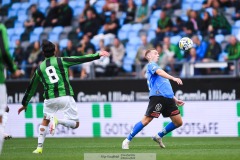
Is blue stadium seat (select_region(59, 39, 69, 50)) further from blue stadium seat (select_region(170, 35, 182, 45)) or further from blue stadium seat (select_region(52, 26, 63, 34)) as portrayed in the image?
blue stadium seat (select_region(170, 35, 182, 45))

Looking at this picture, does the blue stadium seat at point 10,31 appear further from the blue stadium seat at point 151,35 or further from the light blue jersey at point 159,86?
the light blue jersey at point 159,86

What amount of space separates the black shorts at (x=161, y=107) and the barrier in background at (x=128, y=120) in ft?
16.7

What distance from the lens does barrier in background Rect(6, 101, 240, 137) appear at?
818 inches

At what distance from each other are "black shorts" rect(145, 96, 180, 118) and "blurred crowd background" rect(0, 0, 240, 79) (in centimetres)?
490

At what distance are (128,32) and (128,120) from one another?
4.29m

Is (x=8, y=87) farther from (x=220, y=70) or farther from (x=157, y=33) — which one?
(x=220, y=70)

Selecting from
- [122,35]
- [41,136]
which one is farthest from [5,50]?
[122,35]

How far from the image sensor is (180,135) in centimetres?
2120

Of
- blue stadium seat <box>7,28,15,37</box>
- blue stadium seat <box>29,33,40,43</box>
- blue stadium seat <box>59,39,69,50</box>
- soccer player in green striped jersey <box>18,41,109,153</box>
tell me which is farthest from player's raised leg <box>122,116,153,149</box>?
blue stadium seat <box>7,28,15,37</box>

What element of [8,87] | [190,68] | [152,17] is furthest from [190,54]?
[8,87]

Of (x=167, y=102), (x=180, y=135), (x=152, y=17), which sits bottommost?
(x=180, y=135)

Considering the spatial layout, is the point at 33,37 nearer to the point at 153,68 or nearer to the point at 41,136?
the point at 153,68

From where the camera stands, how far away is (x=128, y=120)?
21.7 meters

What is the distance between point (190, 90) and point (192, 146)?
15.2 feet
